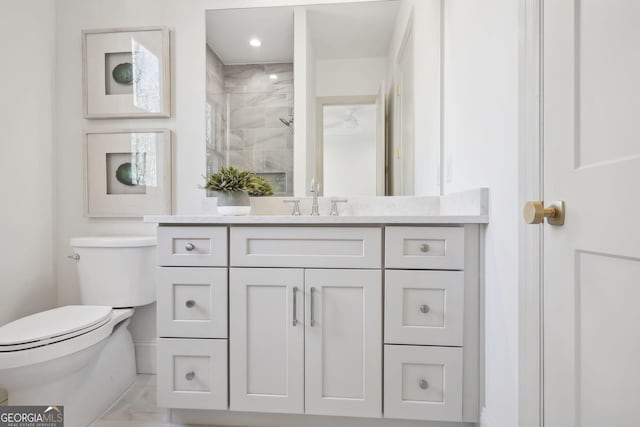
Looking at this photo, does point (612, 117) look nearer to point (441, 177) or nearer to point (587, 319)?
point (587, 319)

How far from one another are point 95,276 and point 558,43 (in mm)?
2002

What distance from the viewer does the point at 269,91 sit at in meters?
1.76

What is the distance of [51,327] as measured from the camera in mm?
1263

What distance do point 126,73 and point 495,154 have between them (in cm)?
192

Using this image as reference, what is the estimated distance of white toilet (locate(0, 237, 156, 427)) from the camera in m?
1.17

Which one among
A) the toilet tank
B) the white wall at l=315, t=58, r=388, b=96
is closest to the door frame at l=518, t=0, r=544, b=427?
the white wall at l=315, t=58, r=388, b=96

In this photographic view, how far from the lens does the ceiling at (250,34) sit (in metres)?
1.75

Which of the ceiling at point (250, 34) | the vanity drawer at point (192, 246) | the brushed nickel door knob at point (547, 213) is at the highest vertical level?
the ceiling at point (250, 34)

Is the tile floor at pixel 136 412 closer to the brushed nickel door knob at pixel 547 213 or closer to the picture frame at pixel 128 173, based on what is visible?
the picture frame at pixel 128 173

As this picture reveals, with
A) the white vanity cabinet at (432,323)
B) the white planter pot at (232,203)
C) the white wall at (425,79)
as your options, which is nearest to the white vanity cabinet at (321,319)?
the white vanity cabinet at (432,323)

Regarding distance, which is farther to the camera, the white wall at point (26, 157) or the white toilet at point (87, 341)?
the white wall at point (26, 157)

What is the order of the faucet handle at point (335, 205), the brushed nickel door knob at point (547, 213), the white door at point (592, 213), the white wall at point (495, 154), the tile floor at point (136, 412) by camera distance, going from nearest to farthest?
the white door at point (592, 213), the brushed nickel door knob at point (547, 213), the white wall at point (495, 154), the tile floor at point (136, 412), the faucet handle at point (335, 205)
